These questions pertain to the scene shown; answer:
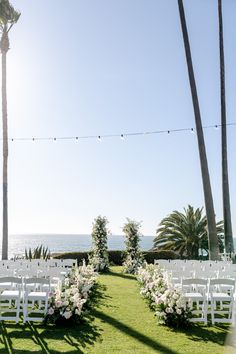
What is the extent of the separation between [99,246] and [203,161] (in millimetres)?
6679

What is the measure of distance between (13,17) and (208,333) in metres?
20.8

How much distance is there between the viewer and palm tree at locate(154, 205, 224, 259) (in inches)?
1075

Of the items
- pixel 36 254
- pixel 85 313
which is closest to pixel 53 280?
pixel 85 313

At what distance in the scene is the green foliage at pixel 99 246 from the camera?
777 inches

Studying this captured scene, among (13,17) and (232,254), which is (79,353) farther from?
(13,17)

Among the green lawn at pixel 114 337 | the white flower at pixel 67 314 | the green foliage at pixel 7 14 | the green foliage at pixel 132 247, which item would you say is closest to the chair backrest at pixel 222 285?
the green lawn at pixel 114 337

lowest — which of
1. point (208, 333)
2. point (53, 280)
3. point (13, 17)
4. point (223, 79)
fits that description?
point (208, 333)

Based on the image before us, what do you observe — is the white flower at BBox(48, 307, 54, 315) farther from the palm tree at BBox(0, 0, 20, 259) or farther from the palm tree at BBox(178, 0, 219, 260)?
the palm tree at BBox(0, 0, 20, 259)

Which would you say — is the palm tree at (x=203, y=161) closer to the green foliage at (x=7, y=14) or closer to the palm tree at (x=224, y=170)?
the palm tree at (x=224, y=170)

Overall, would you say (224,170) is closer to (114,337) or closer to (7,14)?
(114,337)

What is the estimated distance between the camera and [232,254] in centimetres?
1944

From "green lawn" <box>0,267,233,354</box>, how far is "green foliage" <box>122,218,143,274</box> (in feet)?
30.8

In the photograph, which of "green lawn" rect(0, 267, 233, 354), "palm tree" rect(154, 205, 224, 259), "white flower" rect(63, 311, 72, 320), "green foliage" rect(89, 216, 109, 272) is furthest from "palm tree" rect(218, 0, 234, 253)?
"white flower" rect(63, 311, 72, 320)

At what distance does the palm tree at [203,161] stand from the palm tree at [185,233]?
8915 millimetres
